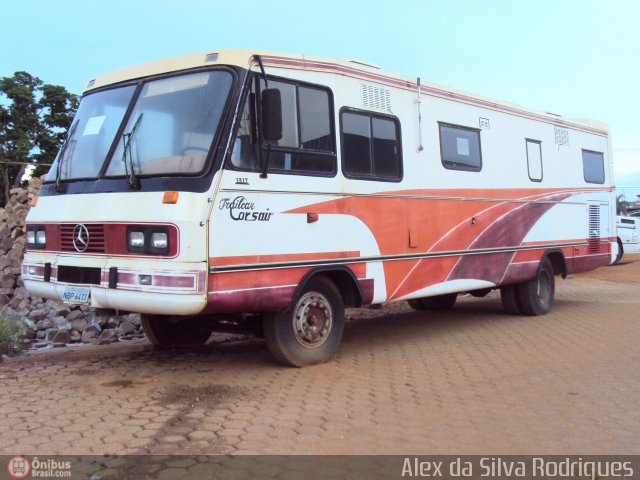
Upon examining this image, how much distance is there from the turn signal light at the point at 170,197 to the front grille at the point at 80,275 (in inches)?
36.4

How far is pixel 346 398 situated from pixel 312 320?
1.08 meters

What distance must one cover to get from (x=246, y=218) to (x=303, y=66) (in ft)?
5.60

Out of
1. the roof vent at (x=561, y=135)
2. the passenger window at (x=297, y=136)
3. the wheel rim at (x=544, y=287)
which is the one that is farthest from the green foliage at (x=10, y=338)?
the roof vent at (x=561, y=135)

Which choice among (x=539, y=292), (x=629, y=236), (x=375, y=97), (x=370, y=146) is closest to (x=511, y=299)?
(x=539, y=292)

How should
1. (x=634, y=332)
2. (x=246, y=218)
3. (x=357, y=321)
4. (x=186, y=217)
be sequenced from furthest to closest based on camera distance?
1. (x=357, y=321)
2. (x=634, y=332)
3. (x=246, y=218)
4. (x=186, y=217)

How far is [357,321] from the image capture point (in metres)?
9.38

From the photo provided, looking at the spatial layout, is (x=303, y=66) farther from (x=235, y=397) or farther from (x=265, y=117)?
(x=235, y=397)

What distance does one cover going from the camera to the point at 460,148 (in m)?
7.79

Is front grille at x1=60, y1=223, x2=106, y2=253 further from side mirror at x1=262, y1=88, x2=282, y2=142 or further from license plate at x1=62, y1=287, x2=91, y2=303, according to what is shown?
side mirror at x1=262, y1=88, x2=282, y2=142

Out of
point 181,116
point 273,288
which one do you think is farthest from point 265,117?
point 273,288

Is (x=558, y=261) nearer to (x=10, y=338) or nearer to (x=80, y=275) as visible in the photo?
(x=80, y=275)

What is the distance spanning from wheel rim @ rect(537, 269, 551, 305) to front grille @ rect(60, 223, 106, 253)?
7156 mm

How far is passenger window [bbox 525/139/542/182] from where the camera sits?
9.19 m

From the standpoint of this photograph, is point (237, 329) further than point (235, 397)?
Yes
